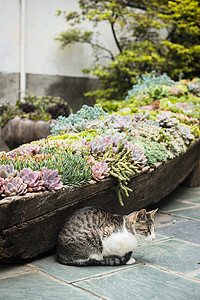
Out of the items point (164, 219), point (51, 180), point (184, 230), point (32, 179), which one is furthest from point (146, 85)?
point (32, 179)

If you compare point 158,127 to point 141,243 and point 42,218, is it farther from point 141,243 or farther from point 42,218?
point 42,218

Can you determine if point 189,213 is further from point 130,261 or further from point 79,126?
point 130,261

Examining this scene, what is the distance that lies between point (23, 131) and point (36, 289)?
504cm

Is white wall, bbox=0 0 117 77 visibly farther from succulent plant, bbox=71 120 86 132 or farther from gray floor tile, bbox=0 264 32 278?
gray floor tile, bbox=0 264 32 278

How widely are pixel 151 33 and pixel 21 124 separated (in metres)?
4.96

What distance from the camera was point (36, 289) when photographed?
9.51 feet

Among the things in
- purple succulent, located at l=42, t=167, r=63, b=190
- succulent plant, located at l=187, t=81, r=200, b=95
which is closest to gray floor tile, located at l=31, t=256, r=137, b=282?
purple succulent, located at l=42, t=167, r=63, b=190

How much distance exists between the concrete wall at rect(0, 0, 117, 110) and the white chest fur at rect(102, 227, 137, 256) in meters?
6.46

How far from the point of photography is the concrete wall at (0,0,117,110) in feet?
29.9

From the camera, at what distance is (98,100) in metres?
10.2

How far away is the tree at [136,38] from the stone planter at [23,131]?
112 inches

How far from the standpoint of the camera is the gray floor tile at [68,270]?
316 centimetres

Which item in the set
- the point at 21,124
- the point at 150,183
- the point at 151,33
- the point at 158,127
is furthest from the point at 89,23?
the point at 150,183

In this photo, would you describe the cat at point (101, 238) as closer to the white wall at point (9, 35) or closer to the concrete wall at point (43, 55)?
the concrete wall at point (43, 55)
